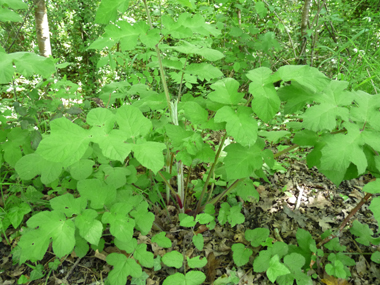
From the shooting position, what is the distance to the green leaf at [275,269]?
53.8 inches

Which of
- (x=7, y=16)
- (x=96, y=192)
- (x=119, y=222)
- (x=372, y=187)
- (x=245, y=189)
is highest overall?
(x=7, y=16)

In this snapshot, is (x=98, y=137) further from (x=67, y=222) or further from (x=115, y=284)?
(x=115, y=284)

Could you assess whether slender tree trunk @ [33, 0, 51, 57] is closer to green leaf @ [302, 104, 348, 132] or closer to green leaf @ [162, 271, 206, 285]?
green leaf @ [162, 271, 206, 285]

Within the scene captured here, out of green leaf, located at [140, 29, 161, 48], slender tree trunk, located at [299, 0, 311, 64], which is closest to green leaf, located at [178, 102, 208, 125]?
green leaf, located at [140, 29, 161, 48]

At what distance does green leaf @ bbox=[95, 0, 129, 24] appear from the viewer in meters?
1.16

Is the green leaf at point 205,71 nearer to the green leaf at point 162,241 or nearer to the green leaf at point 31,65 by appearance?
the green leaf at point 31,65

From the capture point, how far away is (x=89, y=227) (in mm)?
1154

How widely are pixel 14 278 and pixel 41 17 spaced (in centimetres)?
332

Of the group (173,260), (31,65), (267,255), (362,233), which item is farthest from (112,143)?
(362,233)

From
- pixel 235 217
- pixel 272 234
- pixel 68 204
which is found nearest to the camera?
pixel 68 204

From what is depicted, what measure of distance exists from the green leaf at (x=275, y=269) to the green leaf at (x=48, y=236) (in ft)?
3.57

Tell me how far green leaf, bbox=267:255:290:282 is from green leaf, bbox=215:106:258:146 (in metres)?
0.82

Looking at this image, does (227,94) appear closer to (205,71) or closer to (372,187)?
(205,71)

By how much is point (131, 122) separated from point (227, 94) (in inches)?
20.3
